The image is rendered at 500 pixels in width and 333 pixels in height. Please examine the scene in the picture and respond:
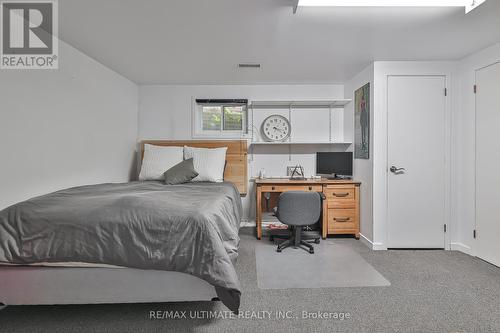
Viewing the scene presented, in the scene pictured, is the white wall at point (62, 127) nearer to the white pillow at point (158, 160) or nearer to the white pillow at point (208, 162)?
the white pillow at point (158, 160)

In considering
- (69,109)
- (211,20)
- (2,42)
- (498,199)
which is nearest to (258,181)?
(211,20)

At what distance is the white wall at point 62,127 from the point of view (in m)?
2.25

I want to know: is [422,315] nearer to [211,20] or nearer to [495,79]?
[495,79]

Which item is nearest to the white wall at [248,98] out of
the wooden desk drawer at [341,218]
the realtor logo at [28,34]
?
the wooden desk drawer at [341,218]

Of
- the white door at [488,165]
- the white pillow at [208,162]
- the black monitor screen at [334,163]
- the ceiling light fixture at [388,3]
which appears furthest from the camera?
the black monitor screen at [334,163]

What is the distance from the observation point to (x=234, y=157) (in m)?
4.35

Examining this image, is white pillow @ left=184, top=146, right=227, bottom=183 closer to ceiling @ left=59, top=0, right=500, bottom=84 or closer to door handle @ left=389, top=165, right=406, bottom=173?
ceiling @ left=59, top=0, right=500, bottom=84

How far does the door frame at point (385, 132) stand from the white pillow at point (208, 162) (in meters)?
2.05

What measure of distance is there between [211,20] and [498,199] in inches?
133

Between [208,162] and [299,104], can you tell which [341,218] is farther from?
[208,162]

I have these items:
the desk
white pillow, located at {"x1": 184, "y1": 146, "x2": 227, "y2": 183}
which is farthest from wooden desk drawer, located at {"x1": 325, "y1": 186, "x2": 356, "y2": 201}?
white pillow, located at {"x1": 184, "y1": 146, "x2": 227, "y2": 183}

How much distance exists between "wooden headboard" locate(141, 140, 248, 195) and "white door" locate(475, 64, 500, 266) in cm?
295

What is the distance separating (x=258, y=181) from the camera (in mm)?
3820

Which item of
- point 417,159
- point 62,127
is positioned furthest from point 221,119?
point 417,159
